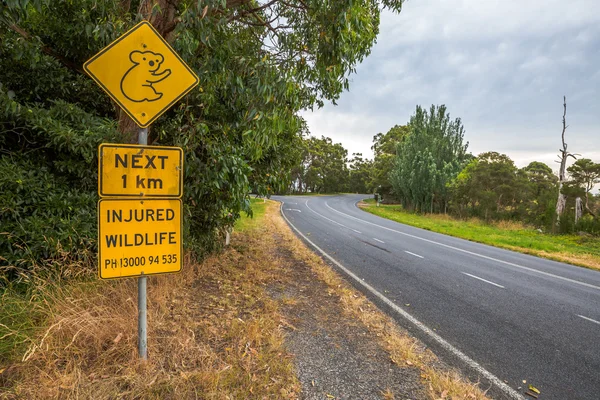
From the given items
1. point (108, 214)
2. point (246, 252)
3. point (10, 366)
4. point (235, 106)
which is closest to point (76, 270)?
point (10, 366)

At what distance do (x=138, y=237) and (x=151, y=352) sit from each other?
115cm

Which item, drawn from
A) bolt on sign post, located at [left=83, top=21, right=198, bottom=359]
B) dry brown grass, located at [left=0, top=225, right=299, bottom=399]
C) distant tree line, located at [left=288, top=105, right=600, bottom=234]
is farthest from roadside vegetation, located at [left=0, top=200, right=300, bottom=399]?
distant tree line, located at [left=288, top=105, right=600, bottom=234]

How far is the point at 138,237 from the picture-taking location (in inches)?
90.1

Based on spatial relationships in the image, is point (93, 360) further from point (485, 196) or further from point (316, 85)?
point (485, 196)

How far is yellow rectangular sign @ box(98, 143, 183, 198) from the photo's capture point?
2.14m

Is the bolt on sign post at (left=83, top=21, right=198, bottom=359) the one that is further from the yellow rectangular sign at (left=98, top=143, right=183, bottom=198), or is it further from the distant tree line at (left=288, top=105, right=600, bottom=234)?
the distant tree line at (left=288, top=105, right=600, bottom=234)

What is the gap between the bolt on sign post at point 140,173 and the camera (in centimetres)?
218

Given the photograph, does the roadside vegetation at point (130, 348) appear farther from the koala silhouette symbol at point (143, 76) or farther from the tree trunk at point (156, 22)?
the koala silhouette symbol at point (143, 76)

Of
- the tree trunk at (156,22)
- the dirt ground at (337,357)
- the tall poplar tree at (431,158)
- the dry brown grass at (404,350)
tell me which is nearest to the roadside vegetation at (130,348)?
the dirt ground at (337,357)

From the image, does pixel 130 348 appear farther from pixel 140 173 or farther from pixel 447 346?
pixel 447 346

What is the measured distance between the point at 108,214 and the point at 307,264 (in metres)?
5.48

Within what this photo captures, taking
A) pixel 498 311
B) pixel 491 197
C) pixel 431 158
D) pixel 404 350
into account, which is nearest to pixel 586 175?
pixel 491 197

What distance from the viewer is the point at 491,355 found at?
3.59 meters

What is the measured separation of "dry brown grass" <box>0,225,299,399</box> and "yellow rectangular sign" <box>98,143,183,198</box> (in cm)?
122
